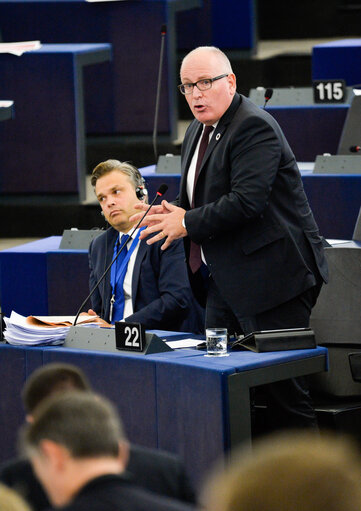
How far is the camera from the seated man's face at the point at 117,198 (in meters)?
4.46

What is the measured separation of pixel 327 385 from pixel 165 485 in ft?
6.10

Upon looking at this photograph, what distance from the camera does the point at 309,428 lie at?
12.6 feet

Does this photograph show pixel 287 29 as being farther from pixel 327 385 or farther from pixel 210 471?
pixel 210 471

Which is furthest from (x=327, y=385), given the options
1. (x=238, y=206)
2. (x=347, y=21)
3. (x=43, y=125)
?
(x=347, y=21)

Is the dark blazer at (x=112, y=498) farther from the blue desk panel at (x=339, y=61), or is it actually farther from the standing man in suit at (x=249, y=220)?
the blue desk panel at (x=339, y=61)

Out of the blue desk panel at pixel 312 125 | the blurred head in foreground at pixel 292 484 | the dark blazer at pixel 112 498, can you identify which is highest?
the blue desk panel at pixel 312 125

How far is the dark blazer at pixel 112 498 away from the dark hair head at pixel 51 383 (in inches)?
31.9

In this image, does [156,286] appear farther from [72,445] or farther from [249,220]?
[72,445]

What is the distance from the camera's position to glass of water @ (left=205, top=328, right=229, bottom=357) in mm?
3660

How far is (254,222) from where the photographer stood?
12.5 ft

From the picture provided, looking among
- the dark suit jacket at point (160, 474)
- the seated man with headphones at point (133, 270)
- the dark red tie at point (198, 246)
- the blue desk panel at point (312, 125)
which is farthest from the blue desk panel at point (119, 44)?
the dark suit jacket at point (160, 474)

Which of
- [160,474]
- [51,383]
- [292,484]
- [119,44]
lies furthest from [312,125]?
[292,484]

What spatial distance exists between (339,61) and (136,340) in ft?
12.4

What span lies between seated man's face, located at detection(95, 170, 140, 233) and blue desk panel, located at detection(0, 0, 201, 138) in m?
3.18
